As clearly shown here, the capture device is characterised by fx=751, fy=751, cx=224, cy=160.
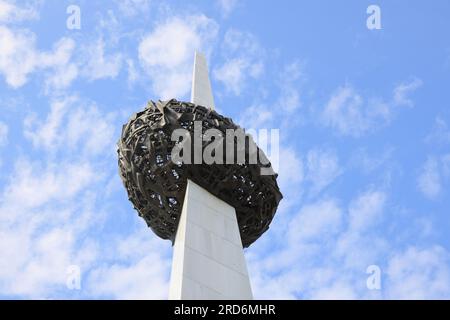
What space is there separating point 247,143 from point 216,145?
1507mm

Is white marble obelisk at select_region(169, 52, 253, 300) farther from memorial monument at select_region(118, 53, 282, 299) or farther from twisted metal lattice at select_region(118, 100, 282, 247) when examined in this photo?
twisted metal lattice at select_region(118, 100, 282, 247)

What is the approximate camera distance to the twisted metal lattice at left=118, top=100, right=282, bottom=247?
2536cm

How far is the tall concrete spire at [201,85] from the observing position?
3149 centimetres

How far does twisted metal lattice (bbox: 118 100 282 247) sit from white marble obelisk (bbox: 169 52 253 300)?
542 millimetres

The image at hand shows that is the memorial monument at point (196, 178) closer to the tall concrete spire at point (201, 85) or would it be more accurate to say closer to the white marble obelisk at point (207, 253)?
the white marble obelisk at point (207, 253)

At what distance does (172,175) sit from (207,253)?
3593mm

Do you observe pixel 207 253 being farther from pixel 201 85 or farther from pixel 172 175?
pixel 201 85

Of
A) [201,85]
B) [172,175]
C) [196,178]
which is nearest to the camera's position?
[172,175]

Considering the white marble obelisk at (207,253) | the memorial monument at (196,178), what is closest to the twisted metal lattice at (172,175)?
the memorial monument at (196,178)

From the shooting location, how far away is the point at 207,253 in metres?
23.1

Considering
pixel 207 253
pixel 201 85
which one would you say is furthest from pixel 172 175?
pixel 201 85
